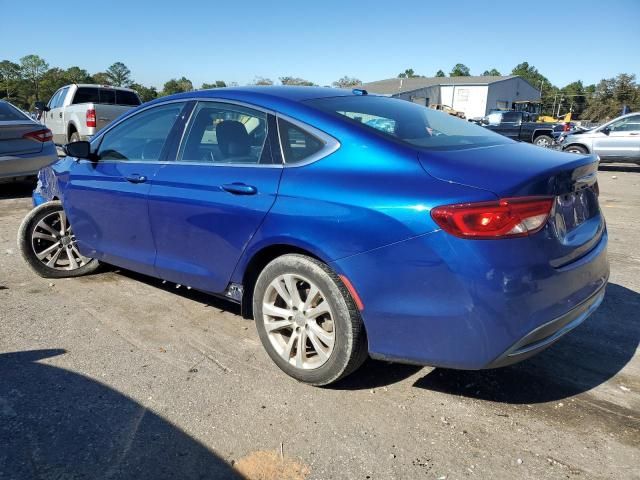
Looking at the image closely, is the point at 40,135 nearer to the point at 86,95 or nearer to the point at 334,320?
the point at 86,95

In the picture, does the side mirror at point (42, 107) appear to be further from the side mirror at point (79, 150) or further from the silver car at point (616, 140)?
the silver car at point (616, 140)

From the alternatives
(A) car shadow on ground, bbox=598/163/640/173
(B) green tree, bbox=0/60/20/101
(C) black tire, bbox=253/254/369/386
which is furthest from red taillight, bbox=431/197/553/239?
(B) green tree, bbox=0/60/20/101

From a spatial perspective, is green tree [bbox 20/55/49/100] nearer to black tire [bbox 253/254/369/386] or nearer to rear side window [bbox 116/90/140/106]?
rear side window [bbox 116/90/140/106]

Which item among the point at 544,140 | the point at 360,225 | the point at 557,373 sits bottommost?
the point at 544,140

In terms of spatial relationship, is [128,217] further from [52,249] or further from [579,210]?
[579,210]

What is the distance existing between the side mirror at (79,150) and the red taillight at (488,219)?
3.17 metres

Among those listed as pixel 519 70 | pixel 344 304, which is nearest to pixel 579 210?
pixel 344 304

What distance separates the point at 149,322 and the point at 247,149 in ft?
5.21

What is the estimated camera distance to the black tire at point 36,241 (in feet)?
15.5

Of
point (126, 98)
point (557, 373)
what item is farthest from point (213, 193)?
point (126, 98)

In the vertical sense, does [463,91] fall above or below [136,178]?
below

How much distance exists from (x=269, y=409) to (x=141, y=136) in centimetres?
240

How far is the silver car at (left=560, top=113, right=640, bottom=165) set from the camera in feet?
47.8

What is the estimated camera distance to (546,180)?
2.48m
